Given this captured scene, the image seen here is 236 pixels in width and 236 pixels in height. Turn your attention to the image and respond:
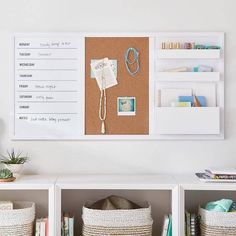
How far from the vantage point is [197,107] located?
113 inches

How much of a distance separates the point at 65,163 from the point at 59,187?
1.08 ft

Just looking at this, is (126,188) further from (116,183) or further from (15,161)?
(15,161)

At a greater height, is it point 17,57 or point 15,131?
point 17,57

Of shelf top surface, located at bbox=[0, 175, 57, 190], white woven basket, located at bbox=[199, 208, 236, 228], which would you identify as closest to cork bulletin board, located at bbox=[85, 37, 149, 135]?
shelf top surface, located at bbox=[0, 175, 57, 190]

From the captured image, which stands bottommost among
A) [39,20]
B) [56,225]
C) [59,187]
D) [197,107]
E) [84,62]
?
[56,225]

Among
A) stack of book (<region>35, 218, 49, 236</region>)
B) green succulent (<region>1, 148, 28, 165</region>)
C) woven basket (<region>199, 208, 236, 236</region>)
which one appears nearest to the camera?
woven basket (<region>199, 208, 236, 236</region>)

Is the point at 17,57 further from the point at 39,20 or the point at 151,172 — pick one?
the point at 151,172

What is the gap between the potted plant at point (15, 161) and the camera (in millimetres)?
2818

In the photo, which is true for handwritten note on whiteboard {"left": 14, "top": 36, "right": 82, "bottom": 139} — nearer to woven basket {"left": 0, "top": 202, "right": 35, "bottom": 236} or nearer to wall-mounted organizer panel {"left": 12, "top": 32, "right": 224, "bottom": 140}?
wall-mounted organizer panel {"left": 12, "top": 32, "right": 224, "bottom": 140}

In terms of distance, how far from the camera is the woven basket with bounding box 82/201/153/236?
265 cm

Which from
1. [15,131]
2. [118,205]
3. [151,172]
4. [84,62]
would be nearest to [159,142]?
[151,172]

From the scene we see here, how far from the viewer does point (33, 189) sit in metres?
2.69

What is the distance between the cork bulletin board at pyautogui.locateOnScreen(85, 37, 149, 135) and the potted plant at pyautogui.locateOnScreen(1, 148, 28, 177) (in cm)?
42

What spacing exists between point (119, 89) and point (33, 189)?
0.79 metres
